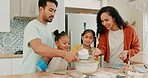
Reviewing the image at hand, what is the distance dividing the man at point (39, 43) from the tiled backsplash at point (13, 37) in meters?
2.03

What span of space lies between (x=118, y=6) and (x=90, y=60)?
12.0ft

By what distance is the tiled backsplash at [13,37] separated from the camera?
3.49 meters

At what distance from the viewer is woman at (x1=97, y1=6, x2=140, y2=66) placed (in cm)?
197

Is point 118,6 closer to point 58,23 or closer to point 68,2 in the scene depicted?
point 68,2

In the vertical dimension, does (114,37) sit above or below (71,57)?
above

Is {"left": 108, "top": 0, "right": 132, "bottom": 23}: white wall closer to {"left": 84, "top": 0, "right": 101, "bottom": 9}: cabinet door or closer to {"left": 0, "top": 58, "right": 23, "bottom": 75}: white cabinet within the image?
{"left": 84, "top": 0, "right": 101, "bottom": 9}: cabinet door

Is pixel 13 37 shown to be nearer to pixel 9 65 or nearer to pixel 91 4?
pixel 9 65

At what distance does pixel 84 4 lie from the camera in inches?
152

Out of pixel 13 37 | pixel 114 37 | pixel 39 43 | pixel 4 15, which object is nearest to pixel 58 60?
pixel 39 43

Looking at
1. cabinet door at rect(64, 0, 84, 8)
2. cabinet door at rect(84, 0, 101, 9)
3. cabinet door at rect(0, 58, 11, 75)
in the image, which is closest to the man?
cabinet door at rect(0, 58, 11, 75)

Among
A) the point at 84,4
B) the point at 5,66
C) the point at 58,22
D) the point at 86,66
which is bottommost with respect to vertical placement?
the point at 5,66

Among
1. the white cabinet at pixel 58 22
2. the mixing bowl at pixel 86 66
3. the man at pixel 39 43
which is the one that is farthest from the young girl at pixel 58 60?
the white cabinet at pixel 58 22

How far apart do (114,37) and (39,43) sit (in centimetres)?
96

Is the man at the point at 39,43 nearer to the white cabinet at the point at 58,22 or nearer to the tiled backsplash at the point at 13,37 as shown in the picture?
the white cabinet at the point at 58,22
